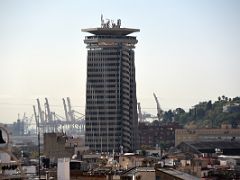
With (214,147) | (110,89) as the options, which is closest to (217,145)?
(214,147)

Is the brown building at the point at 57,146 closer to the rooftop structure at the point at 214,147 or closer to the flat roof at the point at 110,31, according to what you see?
the rooftop structure at the point at 214,147

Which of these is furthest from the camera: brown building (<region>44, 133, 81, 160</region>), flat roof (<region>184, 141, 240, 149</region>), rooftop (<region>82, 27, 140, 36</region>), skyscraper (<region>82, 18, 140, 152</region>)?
rooftop (<region>82, 27, 140, 36</region>)

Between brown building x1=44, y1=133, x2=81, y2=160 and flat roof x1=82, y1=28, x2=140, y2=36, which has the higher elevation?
flat roof x1=82, y1=28, x2=140, y2=36

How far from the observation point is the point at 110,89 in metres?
192

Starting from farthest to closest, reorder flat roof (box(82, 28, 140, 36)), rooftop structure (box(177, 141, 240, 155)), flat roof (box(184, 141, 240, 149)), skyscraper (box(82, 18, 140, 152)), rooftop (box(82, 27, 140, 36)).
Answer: rooftop (box(82, 27, 140, 36))
flat roof (box(82, 28, 140, 36))
skyscraper (box(82, 18, 140, 152))
flat roof (box(184, 141, 240, 149))
rooftop structure (box(177, 141, 240, 155))

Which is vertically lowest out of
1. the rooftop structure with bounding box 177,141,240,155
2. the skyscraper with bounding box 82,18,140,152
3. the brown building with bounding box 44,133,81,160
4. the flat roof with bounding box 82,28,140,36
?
the brown building with bounding box 44,133,81,160

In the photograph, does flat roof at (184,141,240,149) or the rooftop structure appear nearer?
the rooftop structure

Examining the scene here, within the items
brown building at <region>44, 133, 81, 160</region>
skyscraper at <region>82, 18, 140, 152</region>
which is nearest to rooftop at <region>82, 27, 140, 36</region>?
skyscraper at <region>82, 18, 140, 152</region>

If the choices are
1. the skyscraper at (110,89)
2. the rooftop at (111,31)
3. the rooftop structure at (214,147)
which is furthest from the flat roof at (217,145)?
the rooftop at (111,31)

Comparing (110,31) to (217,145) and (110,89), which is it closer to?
(110,89)

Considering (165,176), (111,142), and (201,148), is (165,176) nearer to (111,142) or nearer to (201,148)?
(201,148)

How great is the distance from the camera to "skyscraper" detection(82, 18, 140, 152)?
190 meters

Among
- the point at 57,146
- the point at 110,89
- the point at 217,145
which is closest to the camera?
the point at 57,146

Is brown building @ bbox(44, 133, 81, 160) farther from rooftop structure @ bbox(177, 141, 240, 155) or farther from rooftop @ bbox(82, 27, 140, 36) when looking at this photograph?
rooftop @ bbox(82, 27, 140, 36)
